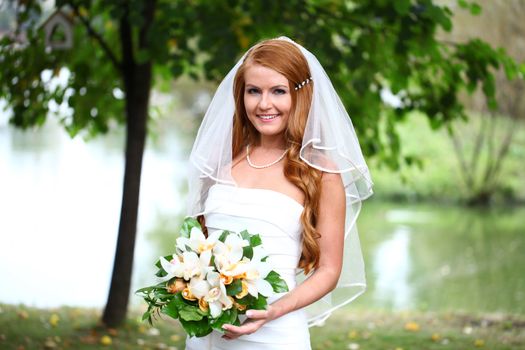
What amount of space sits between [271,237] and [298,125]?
406 mm

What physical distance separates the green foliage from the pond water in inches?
32.6

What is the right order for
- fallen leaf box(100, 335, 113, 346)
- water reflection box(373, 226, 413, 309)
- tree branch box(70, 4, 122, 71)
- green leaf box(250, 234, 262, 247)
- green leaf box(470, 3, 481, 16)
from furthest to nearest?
water reflection box(373, 226, 413, 309) → tree branch box(70, 4, 122, 71) → fallen leaf box(100, 335, 113, 346) → green leaf box(470, 3, 481, 16) → green leaf box(250, 234, 262, 247)

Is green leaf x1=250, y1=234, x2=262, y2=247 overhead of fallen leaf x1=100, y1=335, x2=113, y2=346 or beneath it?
beneath

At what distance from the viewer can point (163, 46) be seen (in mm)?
5363

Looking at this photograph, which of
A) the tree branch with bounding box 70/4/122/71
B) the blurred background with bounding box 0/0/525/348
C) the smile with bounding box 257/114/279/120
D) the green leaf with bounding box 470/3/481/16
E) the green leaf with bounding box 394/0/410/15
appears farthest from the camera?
the blurred background with bounding box 0/0/525/348

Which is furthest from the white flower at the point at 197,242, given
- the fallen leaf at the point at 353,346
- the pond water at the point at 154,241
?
the pond water at the point at 154,241

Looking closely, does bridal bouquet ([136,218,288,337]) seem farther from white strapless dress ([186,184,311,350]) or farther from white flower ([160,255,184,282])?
white strapless dress ([186,184,311,350])

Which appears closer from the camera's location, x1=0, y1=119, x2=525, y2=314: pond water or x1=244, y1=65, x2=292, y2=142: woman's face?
x1=244, y1=65, x2=292, y2=142: woman's face

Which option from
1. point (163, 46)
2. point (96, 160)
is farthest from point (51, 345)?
point (96, 160)

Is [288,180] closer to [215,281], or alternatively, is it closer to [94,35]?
[215,281]

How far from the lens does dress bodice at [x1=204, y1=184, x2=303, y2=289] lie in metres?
2.61

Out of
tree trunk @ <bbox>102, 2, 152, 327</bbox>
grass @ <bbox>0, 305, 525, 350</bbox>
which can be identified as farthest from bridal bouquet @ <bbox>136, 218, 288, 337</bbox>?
tree trunk @ <bbox>102, 2, 152, 327</bbox>

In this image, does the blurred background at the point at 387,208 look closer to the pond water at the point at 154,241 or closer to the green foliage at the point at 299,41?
the pond water at the point at 154,241

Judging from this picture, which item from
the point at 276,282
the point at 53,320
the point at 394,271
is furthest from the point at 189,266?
the point at 394,271
